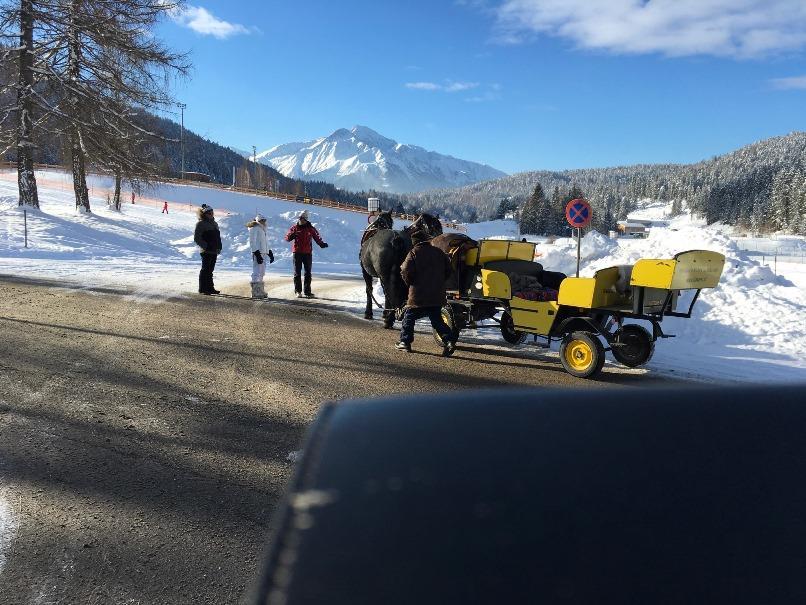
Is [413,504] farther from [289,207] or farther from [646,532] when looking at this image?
[289,207]

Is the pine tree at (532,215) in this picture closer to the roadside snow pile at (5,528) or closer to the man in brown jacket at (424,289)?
the man in brown jacket at (424,289)

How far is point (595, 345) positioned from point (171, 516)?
5.12m

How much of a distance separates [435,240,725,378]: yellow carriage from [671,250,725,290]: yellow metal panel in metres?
0.01

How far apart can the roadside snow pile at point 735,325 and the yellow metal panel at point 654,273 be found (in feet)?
5.21

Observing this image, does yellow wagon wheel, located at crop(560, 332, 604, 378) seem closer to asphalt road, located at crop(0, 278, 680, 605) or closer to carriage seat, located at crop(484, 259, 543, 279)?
asphalt road, located at crop(0, 278, 680, 605)

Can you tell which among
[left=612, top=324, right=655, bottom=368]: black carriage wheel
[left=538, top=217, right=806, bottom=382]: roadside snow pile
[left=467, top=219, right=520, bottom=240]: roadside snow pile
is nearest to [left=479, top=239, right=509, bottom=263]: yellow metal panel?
[left=612, top=324, right=655, bottom=368]: black carriage wheel

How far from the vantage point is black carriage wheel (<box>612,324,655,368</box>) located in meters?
7.21

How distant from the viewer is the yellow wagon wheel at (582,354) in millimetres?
6805

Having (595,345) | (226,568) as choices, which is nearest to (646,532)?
(226,568)

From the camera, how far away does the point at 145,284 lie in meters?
13.0

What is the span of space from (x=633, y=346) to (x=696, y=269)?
4.57ft

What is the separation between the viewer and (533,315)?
761cm

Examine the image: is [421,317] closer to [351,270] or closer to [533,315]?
[533,315]

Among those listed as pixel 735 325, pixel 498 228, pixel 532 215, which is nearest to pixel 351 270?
pixel 735 325
